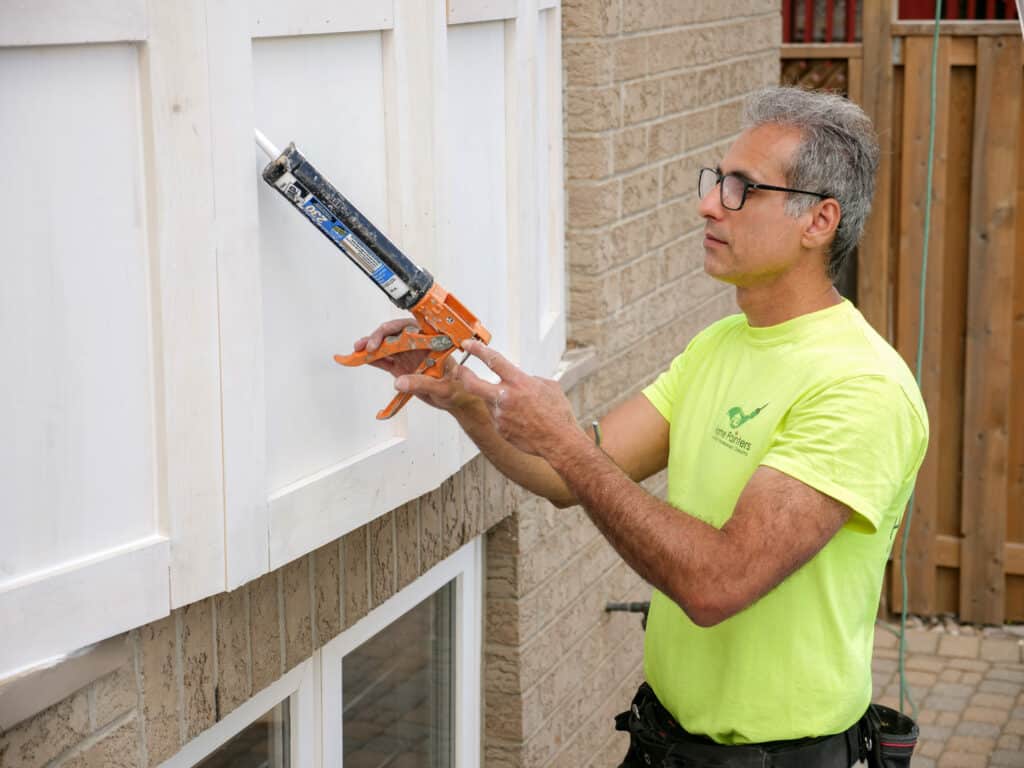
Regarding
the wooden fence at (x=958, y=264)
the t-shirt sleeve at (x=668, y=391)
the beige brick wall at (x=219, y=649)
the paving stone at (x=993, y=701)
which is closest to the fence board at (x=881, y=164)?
the wooden fence at (x=958, y=264)

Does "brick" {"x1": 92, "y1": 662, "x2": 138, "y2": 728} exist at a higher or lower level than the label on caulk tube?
lower

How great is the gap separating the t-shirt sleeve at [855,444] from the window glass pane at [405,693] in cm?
124

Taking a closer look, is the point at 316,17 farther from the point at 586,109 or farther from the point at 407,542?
the point at 586,109

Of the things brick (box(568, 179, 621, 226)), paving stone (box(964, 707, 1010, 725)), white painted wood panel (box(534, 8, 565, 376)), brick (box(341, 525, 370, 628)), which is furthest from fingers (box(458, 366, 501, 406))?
paving stone (box(964, 707, 1010, 725))

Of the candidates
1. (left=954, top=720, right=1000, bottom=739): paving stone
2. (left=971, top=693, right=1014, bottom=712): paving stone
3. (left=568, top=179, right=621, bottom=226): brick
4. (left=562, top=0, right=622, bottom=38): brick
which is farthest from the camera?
(left=971, top=693, right=1014, bottom=712): paving stone

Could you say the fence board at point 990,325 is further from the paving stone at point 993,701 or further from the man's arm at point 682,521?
the man's arm at point 682,521

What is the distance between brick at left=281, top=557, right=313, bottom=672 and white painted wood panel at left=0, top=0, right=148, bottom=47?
1052mm

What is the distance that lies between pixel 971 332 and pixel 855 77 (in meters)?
1.33

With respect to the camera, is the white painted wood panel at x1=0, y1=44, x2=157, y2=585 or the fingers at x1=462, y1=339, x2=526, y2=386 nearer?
the white painted wood panel at x1=0, y1=44, x2=157, y2=585

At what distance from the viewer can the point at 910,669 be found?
692 centimetres

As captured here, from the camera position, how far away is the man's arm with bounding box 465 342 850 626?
2471 mm

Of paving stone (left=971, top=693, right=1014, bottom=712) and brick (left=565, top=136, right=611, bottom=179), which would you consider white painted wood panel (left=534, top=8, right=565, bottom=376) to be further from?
paving stone (left=971, top=693, right=1014, bottom=712)

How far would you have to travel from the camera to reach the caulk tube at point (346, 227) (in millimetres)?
2387

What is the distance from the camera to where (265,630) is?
2684 mm
